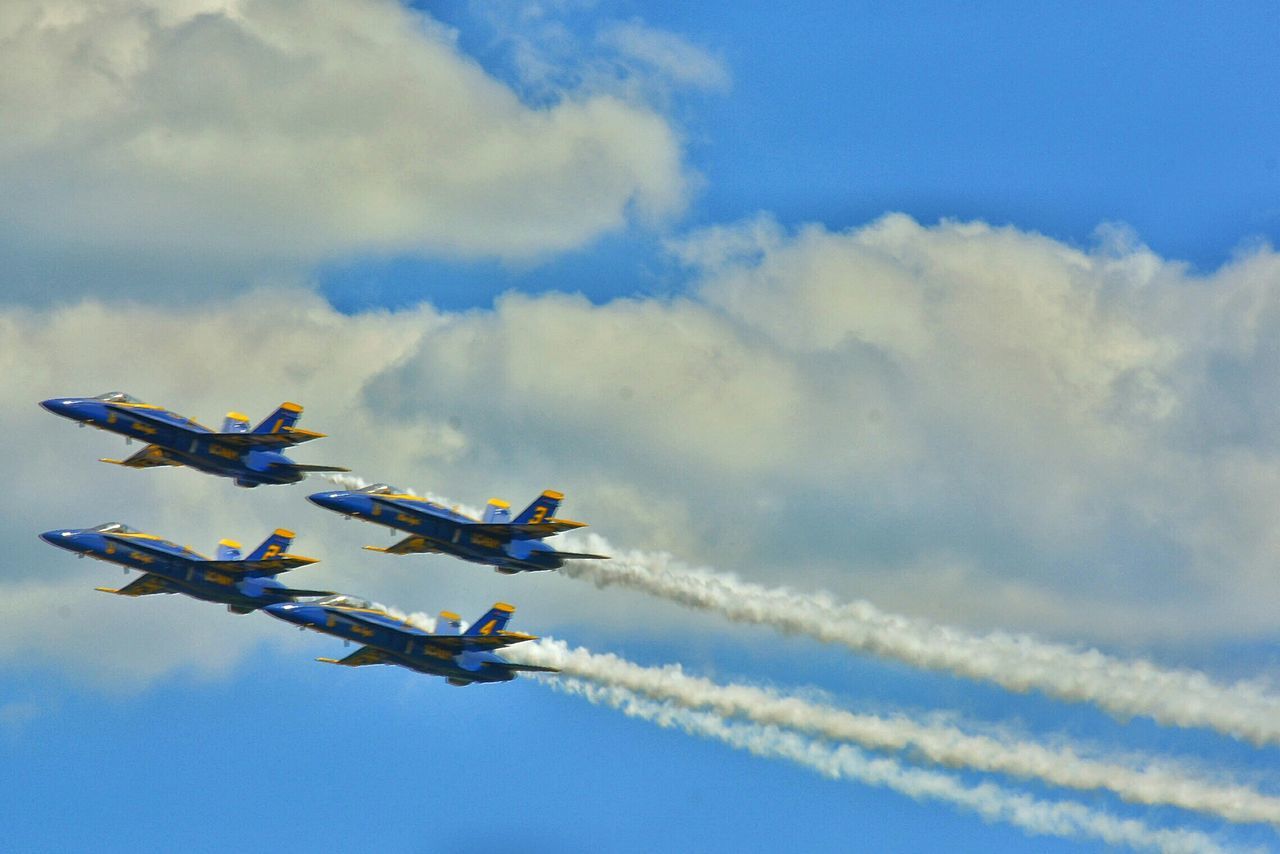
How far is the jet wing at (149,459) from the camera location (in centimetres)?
12794

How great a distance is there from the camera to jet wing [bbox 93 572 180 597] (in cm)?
13012

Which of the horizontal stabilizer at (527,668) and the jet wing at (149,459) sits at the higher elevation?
the jet wing at (149,459)

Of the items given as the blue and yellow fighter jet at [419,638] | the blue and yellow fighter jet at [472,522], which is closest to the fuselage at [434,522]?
the blue and yellow fighter jet at [472,522]

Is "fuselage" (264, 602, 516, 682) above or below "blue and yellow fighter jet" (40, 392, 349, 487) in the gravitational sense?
below

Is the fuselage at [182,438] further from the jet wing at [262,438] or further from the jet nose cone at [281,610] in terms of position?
the jet nose cone at [281,610]

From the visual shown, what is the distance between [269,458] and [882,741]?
39052 mm

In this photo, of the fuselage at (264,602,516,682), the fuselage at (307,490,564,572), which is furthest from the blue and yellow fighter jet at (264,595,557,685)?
the fuselage at (307,490,564,572)

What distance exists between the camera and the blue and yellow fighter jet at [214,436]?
124875 mm

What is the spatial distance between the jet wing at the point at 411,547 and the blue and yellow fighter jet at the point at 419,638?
3.84 meters

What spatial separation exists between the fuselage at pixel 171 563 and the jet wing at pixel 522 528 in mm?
12730

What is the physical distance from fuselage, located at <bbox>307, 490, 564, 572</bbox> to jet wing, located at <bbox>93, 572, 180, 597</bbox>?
1039cm

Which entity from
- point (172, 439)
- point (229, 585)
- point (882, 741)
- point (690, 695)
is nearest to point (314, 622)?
point (229, 585)

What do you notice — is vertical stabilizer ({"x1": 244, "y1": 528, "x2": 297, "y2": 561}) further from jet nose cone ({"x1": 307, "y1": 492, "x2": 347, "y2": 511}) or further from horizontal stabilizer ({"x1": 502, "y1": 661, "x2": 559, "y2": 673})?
horizontal stabilizer ({"x1": 502, "y1": 661, "x2": 559, "y2": 673})

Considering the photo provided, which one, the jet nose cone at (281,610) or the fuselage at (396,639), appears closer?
the fuselage at (396,639)
